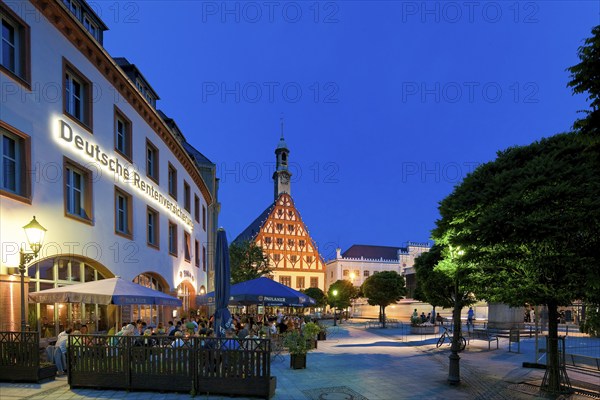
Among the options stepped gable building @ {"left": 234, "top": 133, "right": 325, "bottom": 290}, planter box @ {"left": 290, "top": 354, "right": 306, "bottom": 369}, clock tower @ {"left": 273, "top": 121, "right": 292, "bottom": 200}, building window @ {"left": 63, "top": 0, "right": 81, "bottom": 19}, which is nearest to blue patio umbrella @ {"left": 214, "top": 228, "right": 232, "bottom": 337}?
planter box @ {"left": 290, "top": 354, "right": 306, "bottom": 369}

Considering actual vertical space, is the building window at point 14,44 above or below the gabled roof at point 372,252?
above

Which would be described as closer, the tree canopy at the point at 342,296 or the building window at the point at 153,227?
the building window at the point at 153,227

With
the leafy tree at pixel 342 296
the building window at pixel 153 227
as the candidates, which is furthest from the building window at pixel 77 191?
the leafy tree at pixel 342 296

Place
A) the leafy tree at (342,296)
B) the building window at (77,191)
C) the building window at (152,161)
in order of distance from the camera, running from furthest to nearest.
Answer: the leafy tree at (342,296) → the building window at (152,161) → the building window at (77,191)

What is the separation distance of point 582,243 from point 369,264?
254ft

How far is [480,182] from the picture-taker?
10828 millimetres

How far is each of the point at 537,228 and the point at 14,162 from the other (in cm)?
1349

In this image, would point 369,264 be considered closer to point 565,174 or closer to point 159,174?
point 159,174

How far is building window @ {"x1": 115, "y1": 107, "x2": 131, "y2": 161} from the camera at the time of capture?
57.9 ft

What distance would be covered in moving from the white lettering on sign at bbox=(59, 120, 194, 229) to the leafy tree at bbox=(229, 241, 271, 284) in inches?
1026

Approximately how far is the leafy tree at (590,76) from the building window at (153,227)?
19346mm

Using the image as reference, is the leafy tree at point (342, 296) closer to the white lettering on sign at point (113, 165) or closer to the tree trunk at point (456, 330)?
the white lettering on sign at point (113, 165)

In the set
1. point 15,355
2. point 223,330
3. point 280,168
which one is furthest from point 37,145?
point 280,168

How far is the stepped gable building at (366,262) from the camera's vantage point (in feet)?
269
